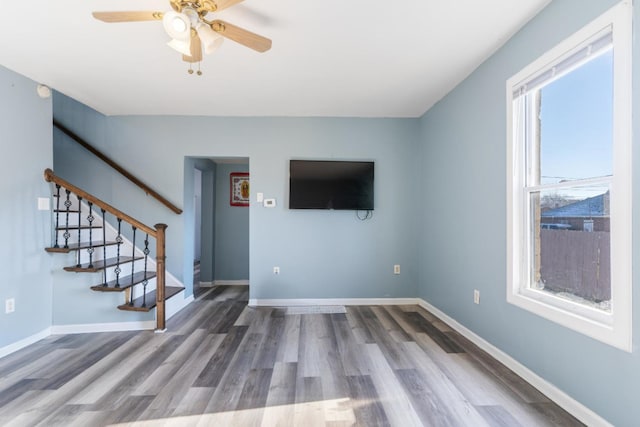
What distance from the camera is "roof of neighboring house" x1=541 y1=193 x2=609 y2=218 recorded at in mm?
1509

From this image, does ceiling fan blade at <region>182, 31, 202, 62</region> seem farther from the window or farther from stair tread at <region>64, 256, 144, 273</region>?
the window

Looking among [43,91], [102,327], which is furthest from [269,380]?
[43,91]

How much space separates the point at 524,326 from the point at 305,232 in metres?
2.43

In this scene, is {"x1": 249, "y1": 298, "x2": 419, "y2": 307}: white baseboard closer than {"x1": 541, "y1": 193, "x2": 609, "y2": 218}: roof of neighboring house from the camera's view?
No

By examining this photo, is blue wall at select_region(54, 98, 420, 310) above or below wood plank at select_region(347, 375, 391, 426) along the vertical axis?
above

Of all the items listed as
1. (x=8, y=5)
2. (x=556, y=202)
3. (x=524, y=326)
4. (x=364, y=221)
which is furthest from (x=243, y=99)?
(x=524, y=326)

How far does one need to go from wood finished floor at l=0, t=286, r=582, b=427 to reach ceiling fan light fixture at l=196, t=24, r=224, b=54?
2223 mm

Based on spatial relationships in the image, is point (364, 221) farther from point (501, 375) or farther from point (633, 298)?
point (633, 298)

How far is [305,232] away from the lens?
12.1ft

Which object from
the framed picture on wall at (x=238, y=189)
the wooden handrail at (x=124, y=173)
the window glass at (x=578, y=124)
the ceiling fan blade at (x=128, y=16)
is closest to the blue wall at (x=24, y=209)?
the wooden handrail at (x=124, y=173)

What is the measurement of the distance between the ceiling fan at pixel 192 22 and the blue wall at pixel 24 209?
1.77 meters

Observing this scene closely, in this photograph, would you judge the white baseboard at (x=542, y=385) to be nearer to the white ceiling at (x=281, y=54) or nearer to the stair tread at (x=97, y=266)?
the white ceiling at (x=281, y=54)

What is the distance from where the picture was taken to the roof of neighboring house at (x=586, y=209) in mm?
1509

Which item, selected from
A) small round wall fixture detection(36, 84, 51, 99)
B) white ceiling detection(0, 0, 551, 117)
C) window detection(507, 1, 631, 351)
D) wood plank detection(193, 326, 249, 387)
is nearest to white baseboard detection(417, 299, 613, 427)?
window detection(507, 1, 631, 351)
